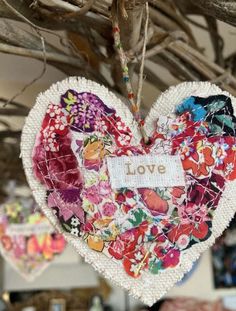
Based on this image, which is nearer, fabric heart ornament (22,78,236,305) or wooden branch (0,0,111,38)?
fabric heart ornament (22,78,236,305)

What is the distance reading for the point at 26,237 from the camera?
1.59 meters

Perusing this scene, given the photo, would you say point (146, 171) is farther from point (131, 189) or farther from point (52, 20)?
point (52, 20)

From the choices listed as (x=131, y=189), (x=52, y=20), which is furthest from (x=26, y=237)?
(x=131, y=189)

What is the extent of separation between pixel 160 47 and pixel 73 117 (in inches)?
9.7

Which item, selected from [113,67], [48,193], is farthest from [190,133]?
[113,67]

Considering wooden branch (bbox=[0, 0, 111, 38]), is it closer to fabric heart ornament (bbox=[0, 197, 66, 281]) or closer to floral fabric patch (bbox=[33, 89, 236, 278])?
floral fabric patch (bbox=[33, 89, 236, 278])

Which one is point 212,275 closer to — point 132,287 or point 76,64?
point 76,64

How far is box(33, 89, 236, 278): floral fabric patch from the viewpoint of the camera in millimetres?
592

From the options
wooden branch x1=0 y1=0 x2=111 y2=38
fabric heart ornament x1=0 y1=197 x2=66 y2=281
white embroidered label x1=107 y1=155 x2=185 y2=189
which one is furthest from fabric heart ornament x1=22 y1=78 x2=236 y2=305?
fabric heart ornament x1=0 y1=197 x2=66 y2=281

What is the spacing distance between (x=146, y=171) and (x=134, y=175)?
1 cm

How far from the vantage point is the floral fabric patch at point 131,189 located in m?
0.59

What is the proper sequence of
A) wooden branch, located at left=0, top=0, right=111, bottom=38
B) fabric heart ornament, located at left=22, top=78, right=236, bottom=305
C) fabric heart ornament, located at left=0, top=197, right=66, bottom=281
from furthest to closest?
fabric heart ornament, located at left=0, top=197, right=66, bottom=281 < wooden branch, located at left=0, top=0, right=111, bottom=38 < fabric heart ornament, located at left=22, top=78, right=236, bottom=305

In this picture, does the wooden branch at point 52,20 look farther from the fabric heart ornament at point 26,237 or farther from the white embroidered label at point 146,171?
the fabric heart ornament at point 26,237

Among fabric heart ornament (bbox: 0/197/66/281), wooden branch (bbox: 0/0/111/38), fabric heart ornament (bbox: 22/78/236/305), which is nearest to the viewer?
fabric heart ornament (bbox: 22/78/236/305)
